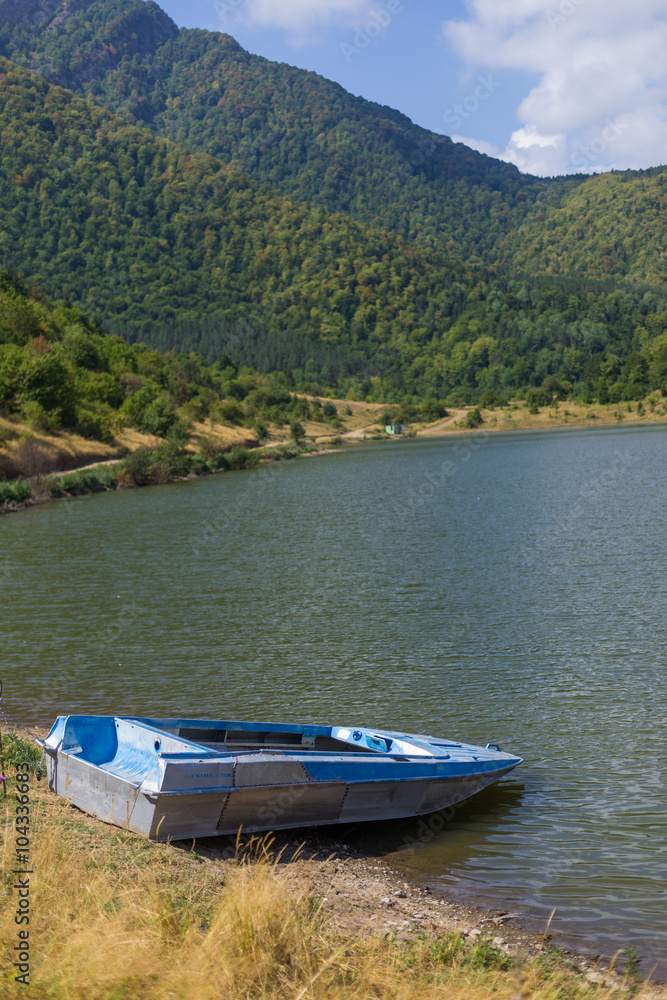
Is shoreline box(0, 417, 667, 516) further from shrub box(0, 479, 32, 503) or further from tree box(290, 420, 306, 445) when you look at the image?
tree box(290, 420, 306, 445)

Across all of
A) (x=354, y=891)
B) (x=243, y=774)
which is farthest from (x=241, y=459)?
(x=354, y=891)

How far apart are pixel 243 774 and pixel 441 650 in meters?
10.9

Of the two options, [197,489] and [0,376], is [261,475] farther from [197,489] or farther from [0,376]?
[0,376]

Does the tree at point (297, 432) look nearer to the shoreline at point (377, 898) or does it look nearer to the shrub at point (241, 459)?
the shrub at point (241, 459)

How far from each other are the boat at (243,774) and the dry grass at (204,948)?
2.71 feet

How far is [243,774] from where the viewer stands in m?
10.3

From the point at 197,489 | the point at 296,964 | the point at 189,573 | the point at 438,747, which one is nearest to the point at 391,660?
the point at 438,747

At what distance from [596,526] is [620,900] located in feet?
103

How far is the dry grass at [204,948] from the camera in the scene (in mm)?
6277

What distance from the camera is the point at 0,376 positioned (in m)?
81.6

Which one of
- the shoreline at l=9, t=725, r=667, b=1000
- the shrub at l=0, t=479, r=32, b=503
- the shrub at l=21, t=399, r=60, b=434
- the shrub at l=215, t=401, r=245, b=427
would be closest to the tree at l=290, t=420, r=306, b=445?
the shrub at l=215, t=401, r=245, b=427

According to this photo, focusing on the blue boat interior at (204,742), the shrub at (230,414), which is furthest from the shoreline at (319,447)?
the blue boat interior at (204,742)

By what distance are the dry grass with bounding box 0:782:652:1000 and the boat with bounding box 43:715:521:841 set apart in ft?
2.71

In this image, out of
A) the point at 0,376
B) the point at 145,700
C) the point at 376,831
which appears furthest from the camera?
the point at 0,376
